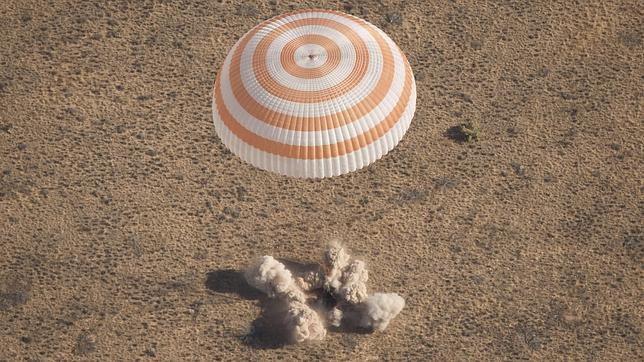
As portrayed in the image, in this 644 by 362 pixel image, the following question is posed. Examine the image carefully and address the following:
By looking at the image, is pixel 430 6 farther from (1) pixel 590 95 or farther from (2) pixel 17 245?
(2) pixel 17 245

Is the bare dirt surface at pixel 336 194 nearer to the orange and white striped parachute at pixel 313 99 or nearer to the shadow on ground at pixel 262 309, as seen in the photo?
the shadow on ground at pixel 262 309

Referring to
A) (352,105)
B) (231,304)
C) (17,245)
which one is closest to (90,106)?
(17,245)

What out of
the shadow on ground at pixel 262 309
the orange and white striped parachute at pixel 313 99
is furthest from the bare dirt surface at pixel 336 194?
the orange and white striped parachute at pixel 313 99

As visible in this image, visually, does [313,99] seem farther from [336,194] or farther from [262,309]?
[262,309]

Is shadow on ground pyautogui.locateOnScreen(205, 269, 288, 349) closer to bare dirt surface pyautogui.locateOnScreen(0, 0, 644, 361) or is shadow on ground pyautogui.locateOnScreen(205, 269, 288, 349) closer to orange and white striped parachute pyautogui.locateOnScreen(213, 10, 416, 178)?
bare dirt surface pyautogui.locateOnScreen(0, 0, 644, 361)

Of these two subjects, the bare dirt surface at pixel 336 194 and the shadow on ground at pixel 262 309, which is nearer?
the shadow on ground at pixel 262 309

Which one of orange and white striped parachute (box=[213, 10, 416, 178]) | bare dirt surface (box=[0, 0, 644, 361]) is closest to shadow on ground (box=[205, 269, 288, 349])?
bare dirt surface (box=[0, 0, 644, 361])

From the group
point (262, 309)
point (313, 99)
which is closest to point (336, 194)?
point (262, 309)
